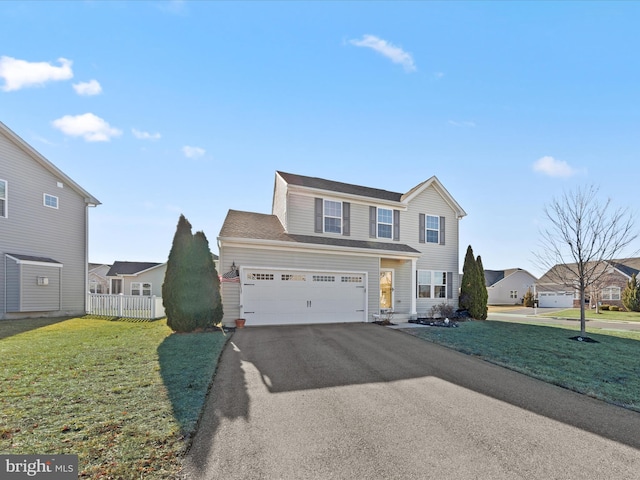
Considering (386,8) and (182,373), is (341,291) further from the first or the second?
(386,8)

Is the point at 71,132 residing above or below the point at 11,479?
above

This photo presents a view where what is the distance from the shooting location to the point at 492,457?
→ 3656 mm

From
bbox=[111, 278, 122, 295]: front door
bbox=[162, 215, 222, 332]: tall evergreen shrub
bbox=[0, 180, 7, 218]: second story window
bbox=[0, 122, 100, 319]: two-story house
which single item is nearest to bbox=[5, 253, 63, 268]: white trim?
bbox=[0, 122, 100, 319]: two-story house

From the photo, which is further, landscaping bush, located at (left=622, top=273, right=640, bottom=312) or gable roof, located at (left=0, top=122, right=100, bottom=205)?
Answer: landscaping bush, located at (left=622, top=273, right=640, bottom=312)

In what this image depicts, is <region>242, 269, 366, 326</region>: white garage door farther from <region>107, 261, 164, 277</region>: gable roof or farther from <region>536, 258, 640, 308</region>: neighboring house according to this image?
<region>536, 258, 640, 308</region>: neighboring house

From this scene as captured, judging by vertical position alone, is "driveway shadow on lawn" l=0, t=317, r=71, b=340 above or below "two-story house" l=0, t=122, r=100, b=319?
below

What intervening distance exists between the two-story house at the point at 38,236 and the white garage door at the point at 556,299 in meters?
45.7

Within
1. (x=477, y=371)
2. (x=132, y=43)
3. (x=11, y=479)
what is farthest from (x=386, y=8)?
(x=11, y=479)

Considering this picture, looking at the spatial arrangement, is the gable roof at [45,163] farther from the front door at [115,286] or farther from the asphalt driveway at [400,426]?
the front door at [115,286]

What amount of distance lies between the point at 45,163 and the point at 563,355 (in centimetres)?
2330

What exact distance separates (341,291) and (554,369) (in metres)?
8.35

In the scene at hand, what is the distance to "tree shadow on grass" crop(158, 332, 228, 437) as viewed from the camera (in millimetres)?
4602

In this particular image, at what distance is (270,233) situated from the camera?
1430 centimetres

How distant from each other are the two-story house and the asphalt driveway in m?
13.2
